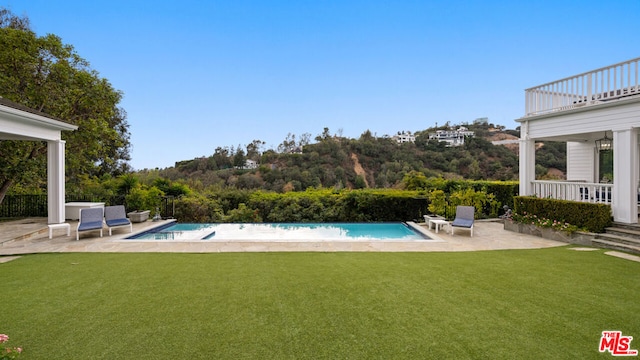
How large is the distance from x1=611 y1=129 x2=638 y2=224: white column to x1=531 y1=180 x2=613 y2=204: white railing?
61cm

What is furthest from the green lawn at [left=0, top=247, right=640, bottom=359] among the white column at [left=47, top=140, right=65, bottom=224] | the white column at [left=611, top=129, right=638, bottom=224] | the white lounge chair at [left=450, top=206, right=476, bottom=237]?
the white column at [left=47, top=140, right=65, bottom=224]

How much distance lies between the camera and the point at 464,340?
3275 mm

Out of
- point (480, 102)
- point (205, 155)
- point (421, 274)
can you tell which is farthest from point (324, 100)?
point (421, 274)

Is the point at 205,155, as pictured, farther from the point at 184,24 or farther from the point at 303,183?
the point at 184,24

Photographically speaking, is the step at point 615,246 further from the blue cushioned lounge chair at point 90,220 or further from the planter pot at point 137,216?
the planter pot at point 137,216

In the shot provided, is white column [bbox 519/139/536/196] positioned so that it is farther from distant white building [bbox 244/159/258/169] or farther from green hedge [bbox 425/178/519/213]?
distant white building [bbox 244/159/258/169]

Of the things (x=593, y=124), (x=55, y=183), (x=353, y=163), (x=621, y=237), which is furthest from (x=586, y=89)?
(x=353, y=163)

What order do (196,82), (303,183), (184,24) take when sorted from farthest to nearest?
(303,183), (196,82), (184,24)

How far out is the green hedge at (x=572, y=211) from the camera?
8.20m

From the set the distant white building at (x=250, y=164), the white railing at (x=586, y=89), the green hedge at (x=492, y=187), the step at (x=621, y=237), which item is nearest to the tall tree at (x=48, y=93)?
the green hedge at (x=492, y=187)

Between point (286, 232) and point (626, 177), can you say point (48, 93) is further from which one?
point (626, 177)

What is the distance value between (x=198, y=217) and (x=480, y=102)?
39.1m

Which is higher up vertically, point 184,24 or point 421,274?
point 184,24

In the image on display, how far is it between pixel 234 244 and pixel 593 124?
997 cm
